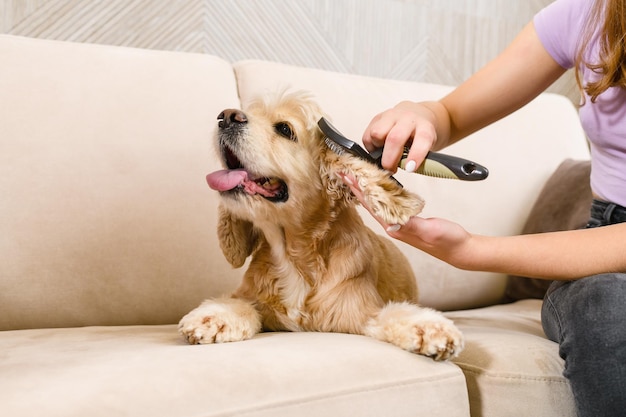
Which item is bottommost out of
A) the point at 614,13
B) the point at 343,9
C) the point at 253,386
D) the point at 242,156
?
the point at 253,386

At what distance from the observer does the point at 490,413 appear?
1.22m

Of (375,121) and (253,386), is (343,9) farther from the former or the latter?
(253,386)

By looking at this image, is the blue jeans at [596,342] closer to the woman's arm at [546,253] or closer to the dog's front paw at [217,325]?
the woman's arm at [546,253]

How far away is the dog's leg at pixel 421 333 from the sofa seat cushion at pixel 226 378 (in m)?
0.02

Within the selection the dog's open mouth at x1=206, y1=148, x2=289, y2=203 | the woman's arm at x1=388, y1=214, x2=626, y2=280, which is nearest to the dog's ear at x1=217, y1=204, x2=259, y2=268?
Result: the dog's open mouth at x1=206, y1=148, x2=289, y2=203

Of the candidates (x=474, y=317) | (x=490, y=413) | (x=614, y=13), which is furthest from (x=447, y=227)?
(x=474, y=317)

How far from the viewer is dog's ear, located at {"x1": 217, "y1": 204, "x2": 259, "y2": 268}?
1.51 metres

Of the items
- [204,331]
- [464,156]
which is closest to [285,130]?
[204,331]

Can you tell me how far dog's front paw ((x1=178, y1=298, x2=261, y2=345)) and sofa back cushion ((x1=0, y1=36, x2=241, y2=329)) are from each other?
381 mm

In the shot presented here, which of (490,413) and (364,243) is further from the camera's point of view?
(364,243)

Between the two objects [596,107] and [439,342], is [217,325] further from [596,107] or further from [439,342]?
[596,107]

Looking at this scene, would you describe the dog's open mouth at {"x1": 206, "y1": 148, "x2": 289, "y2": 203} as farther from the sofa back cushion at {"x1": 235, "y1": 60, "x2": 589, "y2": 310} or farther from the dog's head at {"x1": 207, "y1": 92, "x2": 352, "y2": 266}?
the sofa back cushion at {"x1": 235, "y1": 60, "x2": 589, "y2": 310}

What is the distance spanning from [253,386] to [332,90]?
122 cm

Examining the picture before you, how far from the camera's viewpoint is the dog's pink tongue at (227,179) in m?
1.36
